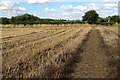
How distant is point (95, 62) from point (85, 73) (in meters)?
1.74

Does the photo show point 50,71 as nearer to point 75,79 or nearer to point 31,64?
point 75,79

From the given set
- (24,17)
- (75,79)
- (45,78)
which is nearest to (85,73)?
(75,79)

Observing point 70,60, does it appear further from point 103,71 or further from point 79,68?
point 103,71

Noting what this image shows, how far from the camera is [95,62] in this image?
8.41 meters

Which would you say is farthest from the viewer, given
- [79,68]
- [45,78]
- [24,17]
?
[24,17]

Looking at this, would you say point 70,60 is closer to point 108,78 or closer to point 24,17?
point 108,78

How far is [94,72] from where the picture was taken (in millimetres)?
6895

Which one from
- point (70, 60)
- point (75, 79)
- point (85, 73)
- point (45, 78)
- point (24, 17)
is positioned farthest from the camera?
point (24, 17)

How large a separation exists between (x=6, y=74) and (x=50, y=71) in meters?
1.30

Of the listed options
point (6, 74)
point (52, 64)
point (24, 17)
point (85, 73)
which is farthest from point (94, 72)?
point (24, 17)

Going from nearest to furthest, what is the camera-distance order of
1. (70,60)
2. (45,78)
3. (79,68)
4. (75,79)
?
(45,78), (75,79), (79,68), (70,60)

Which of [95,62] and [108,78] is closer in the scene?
[108,78]

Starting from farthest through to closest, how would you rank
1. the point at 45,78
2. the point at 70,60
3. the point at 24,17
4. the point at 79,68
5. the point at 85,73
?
the point at 24,17 → the point at 70,60 → the point at 79,68 → the point at 85,73 → the point at 45,78

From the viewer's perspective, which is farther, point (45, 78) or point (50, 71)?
point (50, 71)
